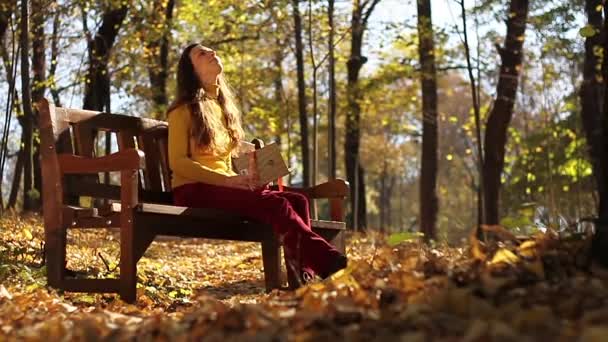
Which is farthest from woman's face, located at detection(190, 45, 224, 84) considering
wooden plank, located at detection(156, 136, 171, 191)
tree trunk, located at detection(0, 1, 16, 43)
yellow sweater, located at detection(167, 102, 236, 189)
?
tree trunk, located at detection(0, 1, 16, 43)

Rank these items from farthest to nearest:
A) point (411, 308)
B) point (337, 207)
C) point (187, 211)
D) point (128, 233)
Answer: point (337, 207)
point (187, 211)
point (128, 233)
point (411, 308)

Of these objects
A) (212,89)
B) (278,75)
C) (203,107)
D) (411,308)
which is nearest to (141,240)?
(203,107)

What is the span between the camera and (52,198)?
18.1 feet

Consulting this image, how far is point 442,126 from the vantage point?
4412 centimetres

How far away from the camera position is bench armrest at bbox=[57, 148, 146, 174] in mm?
5117

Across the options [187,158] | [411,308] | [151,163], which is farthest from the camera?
[151,163]

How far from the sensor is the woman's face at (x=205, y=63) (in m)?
5.88

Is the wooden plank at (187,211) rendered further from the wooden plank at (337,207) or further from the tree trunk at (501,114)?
the tree trunk at (501,114)

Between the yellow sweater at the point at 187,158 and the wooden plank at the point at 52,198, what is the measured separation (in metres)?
0.70

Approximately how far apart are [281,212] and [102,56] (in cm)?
1132

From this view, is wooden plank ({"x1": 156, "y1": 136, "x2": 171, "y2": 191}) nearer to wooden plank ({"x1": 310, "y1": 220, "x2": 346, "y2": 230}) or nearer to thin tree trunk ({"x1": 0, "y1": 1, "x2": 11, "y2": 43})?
wooden plank ({"x1": 310, "y1": 220, "x2": 346, "y2": 230})

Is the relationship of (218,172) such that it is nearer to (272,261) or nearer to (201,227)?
(201,227)

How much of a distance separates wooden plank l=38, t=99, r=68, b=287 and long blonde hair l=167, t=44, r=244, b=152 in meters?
0.75

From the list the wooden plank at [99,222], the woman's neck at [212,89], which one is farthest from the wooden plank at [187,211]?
the woman's neck at [212,89]
